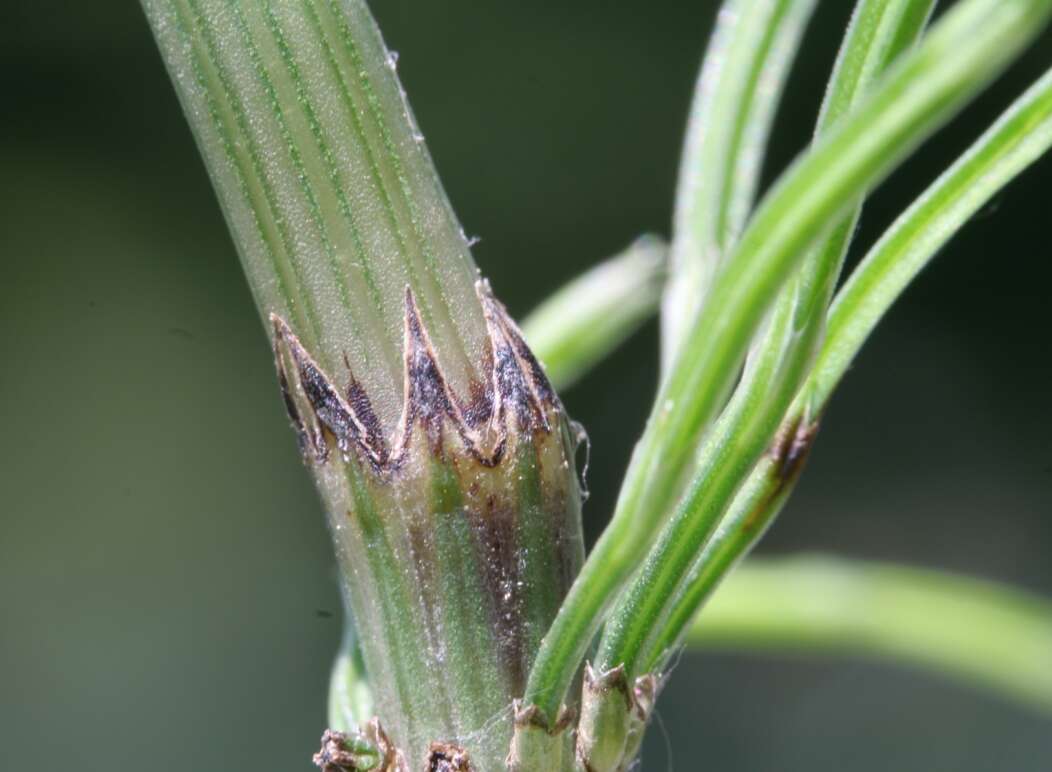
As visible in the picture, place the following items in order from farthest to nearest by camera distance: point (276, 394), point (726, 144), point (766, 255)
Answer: point (276, 394)
point (726, 144)
point (766, 255)

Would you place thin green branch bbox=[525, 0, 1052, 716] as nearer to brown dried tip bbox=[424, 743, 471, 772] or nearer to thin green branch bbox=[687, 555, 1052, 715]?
brown dried tip bbox=[424, 743, 471, 772]

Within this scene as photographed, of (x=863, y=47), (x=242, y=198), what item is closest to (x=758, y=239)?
(x=863, y=47)

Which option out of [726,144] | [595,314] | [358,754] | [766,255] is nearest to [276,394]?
[595,314]

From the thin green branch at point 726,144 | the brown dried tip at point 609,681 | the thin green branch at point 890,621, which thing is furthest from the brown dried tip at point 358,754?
the thin green branch at point 890,621

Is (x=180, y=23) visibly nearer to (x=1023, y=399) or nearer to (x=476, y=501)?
(x=476, y=501)

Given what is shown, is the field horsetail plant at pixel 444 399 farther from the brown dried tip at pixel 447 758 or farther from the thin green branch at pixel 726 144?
the thin green branch at pixel 726 144

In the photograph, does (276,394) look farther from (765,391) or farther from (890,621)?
(765,391)
